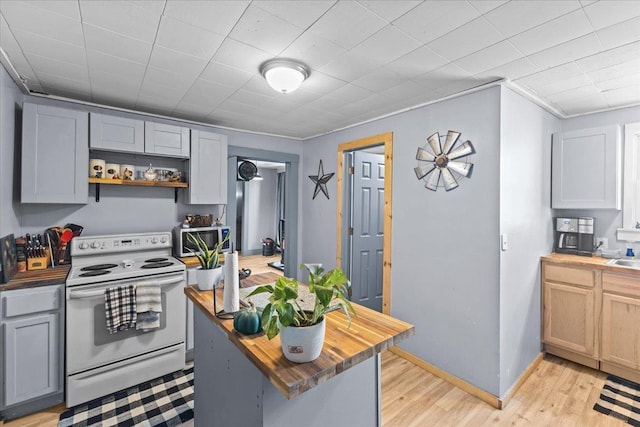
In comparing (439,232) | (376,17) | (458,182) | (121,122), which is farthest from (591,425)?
(121,122)

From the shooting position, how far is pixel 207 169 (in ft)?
10.6

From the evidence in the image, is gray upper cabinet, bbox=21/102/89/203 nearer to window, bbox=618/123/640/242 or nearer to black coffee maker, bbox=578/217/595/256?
black coffee maker, bbox=578/217/595/256

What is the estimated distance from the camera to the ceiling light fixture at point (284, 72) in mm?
1942

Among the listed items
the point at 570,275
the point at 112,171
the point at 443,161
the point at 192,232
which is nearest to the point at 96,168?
the point at 112,171

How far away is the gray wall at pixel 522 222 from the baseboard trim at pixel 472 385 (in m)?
0.05

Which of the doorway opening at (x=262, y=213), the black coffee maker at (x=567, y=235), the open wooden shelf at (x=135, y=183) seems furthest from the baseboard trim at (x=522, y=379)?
the doorway opening at (x=262, y=213)

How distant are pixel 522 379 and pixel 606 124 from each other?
8.12ft

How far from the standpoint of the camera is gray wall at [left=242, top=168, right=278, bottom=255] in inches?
305

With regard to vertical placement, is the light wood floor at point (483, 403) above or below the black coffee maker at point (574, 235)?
below

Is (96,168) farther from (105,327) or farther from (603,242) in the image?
(603,242)

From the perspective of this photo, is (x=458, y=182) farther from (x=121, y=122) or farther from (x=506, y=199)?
(x=121, y=122)

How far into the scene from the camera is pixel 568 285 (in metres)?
2.73

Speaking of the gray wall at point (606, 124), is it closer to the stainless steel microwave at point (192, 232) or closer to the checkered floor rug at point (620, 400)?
the checkered floor rug at point (620, 400)

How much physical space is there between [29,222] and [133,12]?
7.17ft
